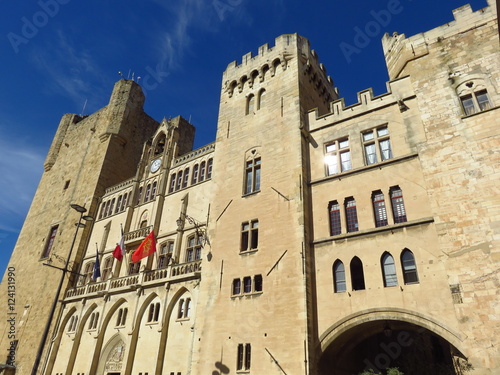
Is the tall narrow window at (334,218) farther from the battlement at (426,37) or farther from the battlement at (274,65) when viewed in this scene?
the battlement at (274,65)

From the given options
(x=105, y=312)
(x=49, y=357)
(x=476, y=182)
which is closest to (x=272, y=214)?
(x=476, y=182)

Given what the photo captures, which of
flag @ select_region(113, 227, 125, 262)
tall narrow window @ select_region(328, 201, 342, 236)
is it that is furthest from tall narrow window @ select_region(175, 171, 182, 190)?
tall narrow window @ select_region(328, 201, 342, 236)

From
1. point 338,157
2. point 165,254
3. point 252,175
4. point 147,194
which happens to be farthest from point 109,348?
point 338,157

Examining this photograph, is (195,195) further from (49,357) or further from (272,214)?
(49,357)

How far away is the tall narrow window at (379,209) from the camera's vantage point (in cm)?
1627

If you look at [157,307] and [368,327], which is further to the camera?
[157,307]

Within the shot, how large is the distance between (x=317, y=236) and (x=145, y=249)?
11.6 metres

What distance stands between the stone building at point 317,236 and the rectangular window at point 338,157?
7 cm

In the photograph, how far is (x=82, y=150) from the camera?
40.3m

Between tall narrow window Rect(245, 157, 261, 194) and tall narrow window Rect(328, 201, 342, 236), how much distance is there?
458 centimetres

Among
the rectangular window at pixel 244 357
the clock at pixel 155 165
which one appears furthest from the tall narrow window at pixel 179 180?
the rectangular window at pixel 244 357

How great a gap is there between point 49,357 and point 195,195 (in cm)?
1583

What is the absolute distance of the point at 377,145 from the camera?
59.0 ft

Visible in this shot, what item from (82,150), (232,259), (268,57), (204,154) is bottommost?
(232,259)
